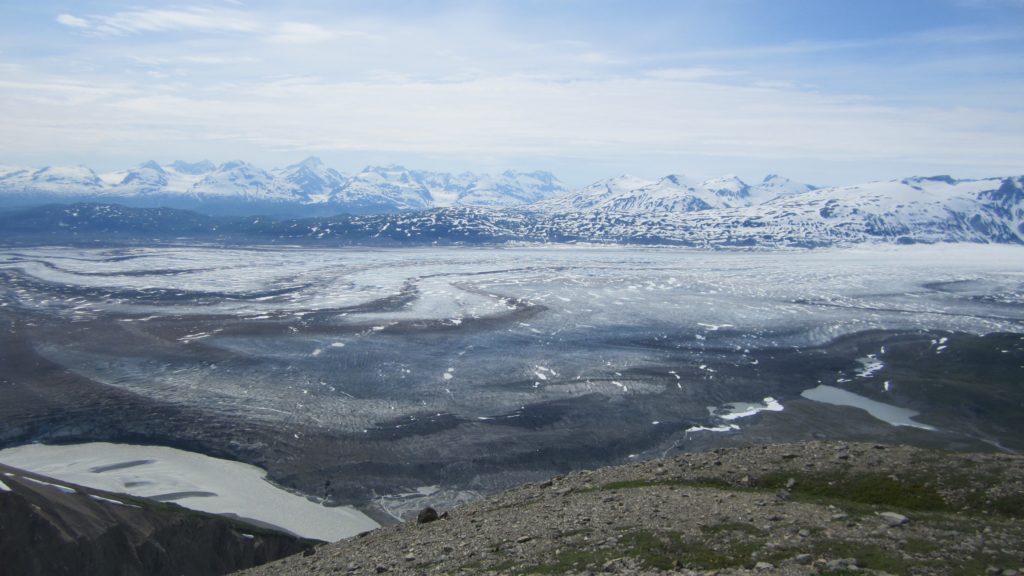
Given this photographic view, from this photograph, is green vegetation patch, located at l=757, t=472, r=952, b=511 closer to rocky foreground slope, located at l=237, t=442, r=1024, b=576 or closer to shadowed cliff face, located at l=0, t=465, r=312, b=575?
rocky foreground slope, located at l=237, t=442, r=1024, b=576

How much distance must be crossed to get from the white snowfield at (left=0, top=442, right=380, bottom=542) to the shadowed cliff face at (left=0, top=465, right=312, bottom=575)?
2.73 metres

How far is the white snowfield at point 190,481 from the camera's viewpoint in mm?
31109

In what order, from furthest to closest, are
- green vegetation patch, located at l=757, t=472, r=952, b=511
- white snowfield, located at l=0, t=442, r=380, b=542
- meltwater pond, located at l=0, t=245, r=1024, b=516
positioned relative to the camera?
meltwater pond, located at l=0, t=245, r=1024, b=516 → white snowfield, located at l=0, t=442, r=380, b=542 → green vegetation patch, located at l=757, t=472, r=952, b=511

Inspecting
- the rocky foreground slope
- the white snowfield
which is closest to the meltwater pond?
the white snowfield

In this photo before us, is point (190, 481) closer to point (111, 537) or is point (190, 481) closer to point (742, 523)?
point (111, 537)

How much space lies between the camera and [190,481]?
3481 cm

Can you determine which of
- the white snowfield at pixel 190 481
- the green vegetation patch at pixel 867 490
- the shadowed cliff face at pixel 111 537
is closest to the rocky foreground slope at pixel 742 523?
the green vegetation patch at pixel 867 490

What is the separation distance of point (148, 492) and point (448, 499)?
13.5m

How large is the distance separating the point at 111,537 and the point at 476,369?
31.6 meters

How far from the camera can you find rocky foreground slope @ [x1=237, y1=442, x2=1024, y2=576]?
13398 mm

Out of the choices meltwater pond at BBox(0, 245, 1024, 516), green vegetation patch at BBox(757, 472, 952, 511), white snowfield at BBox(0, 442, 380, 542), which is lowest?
white snowfield at BBox(0, 442, 380, 542)

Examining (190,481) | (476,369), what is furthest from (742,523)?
(476,369)

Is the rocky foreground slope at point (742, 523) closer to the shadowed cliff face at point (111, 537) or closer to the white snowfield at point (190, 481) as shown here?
the shadowed cliff face at point (111, 537)

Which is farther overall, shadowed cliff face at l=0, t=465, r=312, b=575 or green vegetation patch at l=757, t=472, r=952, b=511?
shadowed cliff face at l=0, t=465, r=312, b=575
